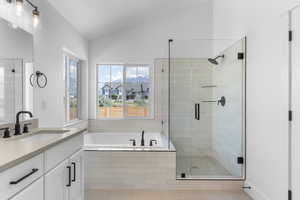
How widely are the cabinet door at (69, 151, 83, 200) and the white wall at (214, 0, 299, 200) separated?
198cm

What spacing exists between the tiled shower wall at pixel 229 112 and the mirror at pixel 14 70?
2.72m

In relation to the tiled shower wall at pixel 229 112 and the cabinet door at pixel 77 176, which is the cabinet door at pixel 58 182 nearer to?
the cabinet door at pixel 77 176

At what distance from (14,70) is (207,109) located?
9.49ft

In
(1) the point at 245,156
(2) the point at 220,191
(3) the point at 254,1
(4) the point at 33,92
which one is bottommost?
(2) the point at 220,191

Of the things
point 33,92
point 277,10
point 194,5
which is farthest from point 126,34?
point 277,10

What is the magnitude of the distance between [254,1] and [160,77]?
2349 millimetres

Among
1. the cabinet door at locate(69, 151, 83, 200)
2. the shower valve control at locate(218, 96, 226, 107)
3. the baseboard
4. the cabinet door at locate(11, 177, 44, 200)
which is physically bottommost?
the baseboard

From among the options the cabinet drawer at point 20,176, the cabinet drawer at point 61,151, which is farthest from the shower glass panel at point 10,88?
the cabinet drawer at point 20,176

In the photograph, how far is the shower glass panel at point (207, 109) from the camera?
355 centimetres

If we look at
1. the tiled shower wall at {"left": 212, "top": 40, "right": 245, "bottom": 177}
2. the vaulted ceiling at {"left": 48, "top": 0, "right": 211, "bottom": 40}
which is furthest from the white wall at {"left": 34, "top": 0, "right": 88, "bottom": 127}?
the tiled shower wall at {"left": 212, "top": 40, "right": 245, "bottom": 177}

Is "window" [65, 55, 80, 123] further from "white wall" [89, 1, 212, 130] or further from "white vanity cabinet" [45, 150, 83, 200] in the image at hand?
"white vanity cabinet" [45, 150, 83, 200]

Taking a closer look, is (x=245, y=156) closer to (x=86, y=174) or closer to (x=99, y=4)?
(x=86, y=174)

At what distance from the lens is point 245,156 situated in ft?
11.0

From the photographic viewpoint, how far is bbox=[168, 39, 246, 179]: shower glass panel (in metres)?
3.55
